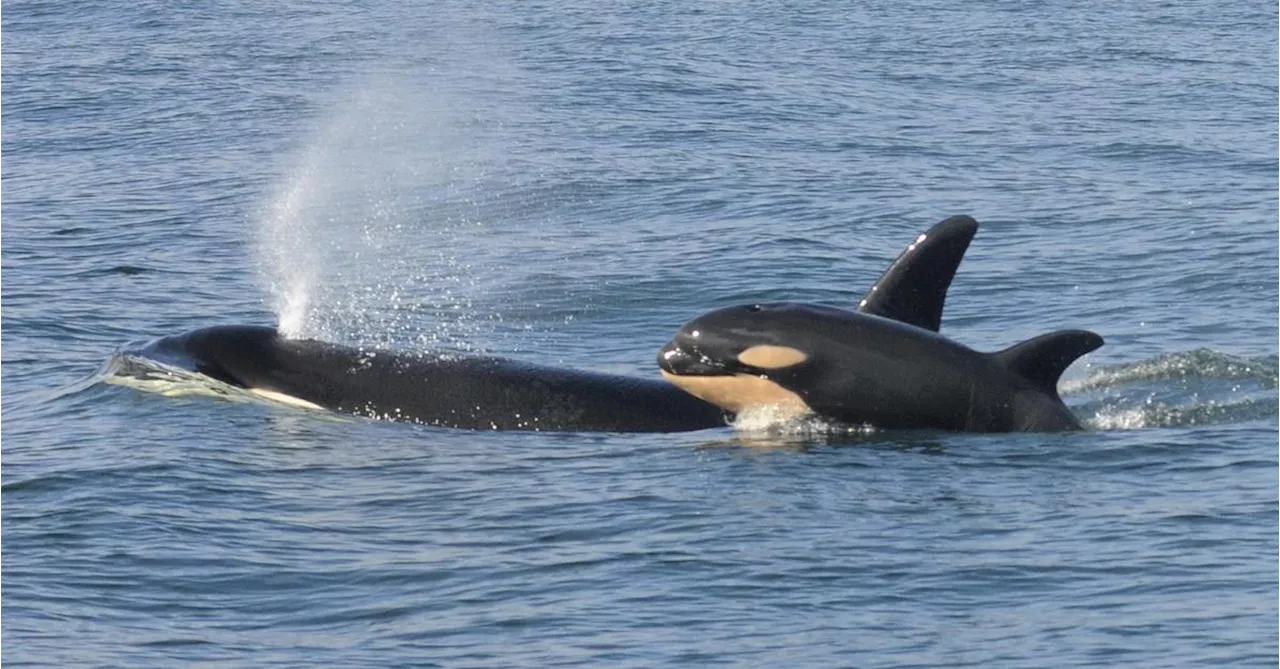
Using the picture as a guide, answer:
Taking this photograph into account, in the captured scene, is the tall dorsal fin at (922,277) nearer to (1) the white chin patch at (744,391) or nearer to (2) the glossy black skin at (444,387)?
(1) the white chin patch at (744,391)

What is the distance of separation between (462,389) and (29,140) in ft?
64.5

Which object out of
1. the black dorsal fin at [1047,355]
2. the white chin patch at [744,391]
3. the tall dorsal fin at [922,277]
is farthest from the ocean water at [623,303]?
the tall dorsal fin at [922,277]

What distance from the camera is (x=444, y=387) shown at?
60.5 ft

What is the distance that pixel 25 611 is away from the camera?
13.8 m

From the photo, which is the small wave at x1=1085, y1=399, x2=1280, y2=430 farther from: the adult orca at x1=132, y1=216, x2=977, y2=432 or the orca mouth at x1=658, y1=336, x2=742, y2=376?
the orca mouth at x1=658, y1=336, x2=742, y2=376

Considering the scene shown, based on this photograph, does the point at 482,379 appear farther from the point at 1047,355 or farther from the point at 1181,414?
the point at 1181,414

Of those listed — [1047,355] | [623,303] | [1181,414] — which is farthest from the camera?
[623,303]

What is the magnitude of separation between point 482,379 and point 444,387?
0.30 metres

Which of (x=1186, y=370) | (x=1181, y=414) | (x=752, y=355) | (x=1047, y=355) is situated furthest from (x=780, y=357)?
(x=1186, y=370)

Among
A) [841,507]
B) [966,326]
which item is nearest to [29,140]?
[966,326]

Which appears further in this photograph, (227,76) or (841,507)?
(227,76)

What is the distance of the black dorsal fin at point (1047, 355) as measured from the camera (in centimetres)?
1683

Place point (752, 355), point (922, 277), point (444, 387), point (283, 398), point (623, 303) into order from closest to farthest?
1. point (752, 355)
2. point (922, 277)
3. point (444, 387)
4. point (283, 398)
5. point (623, 303)

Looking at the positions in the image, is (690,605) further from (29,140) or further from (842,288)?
(29,140)
